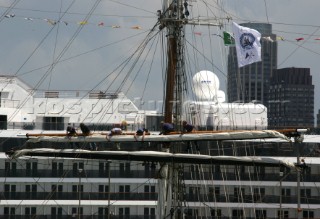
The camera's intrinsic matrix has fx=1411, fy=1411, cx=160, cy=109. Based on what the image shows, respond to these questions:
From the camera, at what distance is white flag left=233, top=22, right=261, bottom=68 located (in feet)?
258

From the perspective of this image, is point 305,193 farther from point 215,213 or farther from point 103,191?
point 103,191

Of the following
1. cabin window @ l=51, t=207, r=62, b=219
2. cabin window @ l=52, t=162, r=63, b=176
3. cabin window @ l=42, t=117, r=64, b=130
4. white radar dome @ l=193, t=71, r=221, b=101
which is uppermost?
white radar dome @ l=193, t=71, r=221, b=101

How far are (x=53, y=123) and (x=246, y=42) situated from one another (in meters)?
20.4

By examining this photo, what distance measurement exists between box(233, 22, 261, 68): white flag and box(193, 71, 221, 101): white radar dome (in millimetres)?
20270

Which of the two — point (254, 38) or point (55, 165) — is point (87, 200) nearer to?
point (55, 165)

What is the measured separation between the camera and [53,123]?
9481cm

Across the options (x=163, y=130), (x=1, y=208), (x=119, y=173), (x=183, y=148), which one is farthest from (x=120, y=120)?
(x=163, y=130)

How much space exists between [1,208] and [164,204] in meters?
21.2

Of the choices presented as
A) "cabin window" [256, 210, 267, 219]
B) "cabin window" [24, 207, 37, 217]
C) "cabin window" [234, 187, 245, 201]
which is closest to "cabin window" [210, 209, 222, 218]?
"cabin window" [234, 187, 245, 201]

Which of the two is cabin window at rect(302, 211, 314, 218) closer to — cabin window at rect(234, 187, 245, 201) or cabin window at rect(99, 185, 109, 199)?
cabin window at rect(234, 187, 245, 201)

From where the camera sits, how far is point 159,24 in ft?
245

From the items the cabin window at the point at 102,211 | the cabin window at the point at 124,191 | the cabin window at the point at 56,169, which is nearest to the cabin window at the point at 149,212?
the cabin window at the point at 124,191

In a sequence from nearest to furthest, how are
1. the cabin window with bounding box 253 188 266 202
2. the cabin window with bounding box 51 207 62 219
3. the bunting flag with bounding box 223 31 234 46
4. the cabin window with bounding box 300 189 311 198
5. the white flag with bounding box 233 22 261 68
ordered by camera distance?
1. the white flag with bounding box 233 22 261 68
2. the bunting flag with bounding box 223 31 234 46
3. the cabin window with bounding box 51 207 62 219
4. the cabin window with bounding box 253 188 266 202
5. the cabin window with bounding box 300 189 311 198

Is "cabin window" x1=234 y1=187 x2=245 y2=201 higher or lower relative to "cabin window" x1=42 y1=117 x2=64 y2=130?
lower
